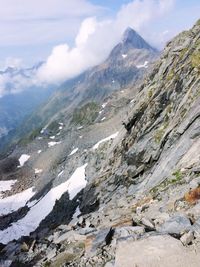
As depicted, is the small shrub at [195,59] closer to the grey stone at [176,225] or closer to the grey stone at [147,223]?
the grey stone at [147,223]

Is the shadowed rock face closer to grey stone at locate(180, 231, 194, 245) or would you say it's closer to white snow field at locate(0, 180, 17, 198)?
white snow field at locate(0, 180, 17, 198)

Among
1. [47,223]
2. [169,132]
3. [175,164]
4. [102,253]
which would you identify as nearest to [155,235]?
[102,253]

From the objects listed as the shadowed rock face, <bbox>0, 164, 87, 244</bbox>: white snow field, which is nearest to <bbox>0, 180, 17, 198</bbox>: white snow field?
the shadowed rock face

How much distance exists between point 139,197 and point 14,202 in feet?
291

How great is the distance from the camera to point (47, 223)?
242ft

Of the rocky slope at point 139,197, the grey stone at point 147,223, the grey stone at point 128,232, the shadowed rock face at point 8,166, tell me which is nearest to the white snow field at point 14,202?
the rocky slope at point 139,197

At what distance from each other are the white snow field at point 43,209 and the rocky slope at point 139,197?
30 cm

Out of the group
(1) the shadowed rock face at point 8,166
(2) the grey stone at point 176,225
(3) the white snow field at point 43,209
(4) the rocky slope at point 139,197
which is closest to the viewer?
(4) the rocky slope at point 139,197

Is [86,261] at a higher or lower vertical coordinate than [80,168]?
higher

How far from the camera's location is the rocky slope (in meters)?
18.7

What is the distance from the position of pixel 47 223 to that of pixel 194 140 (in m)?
44.1

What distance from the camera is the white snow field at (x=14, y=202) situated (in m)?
113

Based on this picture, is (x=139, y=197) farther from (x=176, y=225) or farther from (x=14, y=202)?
(x=14, y=202)

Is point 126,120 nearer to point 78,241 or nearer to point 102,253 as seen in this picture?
point 78,241
